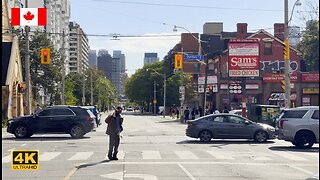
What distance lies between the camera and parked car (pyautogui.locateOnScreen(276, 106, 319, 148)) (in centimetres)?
2309

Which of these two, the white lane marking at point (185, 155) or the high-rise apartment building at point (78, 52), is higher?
the high-rise apartment building at point (78, 52)

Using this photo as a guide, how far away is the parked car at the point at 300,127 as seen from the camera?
75.8 feet

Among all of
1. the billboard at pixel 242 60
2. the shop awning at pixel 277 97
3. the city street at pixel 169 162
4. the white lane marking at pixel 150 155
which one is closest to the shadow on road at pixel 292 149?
the city street at pixel 169 162

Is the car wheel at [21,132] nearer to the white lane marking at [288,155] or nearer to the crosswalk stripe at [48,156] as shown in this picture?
the crosswalk stripe at [48,156]

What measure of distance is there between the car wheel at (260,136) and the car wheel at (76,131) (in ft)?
29.7

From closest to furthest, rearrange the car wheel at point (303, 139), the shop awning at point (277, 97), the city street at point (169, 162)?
the city street at point (169, 162) → the car wheel at point (303, 139) → the shop awning at point (277, 97)

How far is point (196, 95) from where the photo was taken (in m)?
94.4

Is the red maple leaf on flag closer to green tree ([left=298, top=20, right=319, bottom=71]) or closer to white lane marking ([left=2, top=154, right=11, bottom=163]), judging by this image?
white lane marking ([left=2, top=154, right=11, bottom=163])

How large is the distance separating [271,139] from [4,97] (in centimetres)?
2835

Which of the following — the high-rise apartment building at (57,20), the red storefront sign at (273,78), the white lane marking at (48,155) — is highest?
the high-rise apartment building at (57,20)

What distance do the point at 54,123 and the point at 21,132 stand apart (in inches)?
67.5

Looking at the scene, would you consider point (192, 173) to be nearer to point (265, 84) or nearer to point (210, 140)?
point (210, 140)

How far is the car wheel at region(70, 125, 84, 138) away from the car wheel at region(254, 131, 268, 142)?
9064 millimetres

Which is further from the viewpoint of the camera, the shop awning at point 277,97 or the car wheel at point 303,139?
the shop awning at point 277,97
